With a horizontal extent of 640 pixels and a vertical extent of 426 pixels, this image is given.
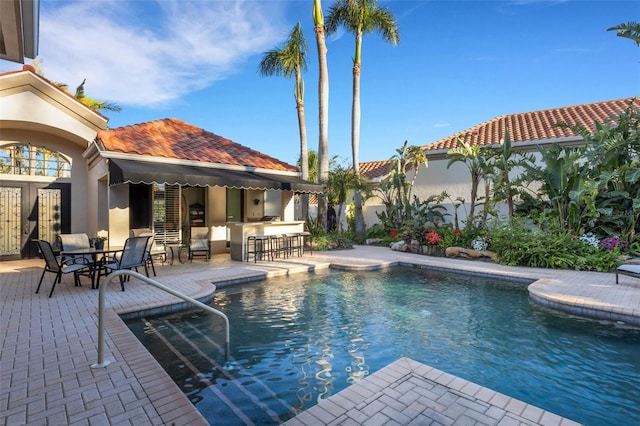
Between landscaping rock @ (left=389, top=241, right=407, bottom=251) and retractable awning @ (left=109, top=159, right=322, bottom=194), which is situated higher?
retractable awning @ (left=109, top=159, right=322, bottom=194)

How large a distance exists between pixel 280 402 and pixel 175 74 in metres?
23.1

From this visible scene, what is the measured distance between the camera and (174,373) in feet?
20.9

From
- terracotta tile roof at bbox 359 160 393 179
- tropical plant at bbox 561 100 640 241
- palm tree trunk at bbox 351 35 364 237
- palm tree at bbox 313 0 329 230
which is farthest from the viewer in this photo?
terracotta tile roof at bbox 359 160 393 179

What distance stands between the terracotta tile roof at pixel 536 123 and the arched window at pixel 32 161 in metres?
25.3

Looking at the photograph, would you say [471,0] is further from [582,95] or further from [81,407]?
[81,407]

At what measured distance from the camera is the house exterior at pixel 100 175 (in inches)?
621

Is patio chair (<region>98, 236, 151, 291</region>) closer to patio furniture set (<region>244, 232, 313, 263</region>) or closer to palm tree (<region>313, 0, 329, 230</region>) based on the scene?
patio furniture set (<region>244, 232, 313, 263</region>)

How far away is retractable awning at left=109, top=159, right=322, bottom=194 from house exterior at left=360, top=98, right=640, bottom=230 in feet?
42.2

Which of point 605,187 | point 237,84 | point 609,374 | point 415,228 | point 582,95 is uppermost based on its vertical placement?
point 237,84

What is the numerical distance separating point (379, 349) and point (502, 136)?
2395 centimetres

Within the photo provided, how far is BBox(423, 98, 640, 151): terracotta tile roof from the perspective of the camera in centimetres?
2397

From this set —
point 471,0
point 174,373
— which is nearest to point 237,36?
point 471,0

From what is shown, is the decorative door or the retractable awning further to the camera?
the decorative door

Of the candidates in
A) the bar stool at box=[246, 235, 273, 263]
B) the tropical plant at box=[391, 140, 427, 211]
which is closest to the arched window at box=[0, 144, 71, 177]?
the bar stool at box=[246, 235, 273, 263]
